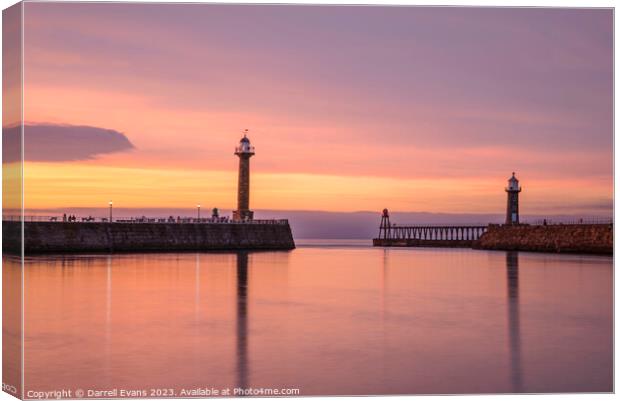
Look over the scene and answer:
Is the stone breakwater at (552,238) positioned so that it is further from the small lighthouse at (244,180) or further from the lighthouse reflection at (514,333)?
the lighthouse reflection at (514,333)

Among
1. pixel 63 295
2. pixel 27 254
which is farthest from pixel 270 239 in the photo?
pixel 63 295

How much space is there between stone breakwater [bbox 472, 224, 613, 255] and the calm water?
62.2 feet

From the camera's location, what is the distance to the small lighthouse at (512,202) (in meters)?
49.3

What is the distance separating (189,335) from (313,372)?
3.00m

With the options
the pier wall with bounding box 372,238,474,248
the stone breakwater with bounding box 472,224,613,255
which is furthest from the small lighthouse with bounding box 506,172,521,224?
the pier wall with bounding box 372,238,474,248

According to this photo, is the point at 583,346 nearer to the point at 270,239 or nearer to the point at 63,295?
the point at 63,295

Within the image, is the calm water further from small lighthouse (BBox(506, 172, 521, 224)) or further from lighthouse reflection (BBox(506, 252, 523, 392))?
small lighthouse (BBox(506, 172, 521, 224))

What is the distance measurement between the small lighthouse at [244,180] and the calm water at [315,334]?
66.4ft

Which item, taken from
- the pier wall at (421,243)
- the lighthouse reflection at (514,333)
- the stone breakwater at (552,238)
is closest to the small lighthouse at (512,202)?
the stone breakwater at (552,238)

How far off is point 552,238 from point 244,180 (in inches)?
664

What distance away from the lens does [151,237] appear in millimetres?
38094

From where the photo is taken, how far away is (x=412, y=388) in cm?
785

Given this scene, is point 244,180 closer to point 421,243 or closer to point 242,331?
point 421,243

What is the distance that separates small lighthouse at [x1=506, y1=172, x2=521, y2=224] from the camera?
49.3m
